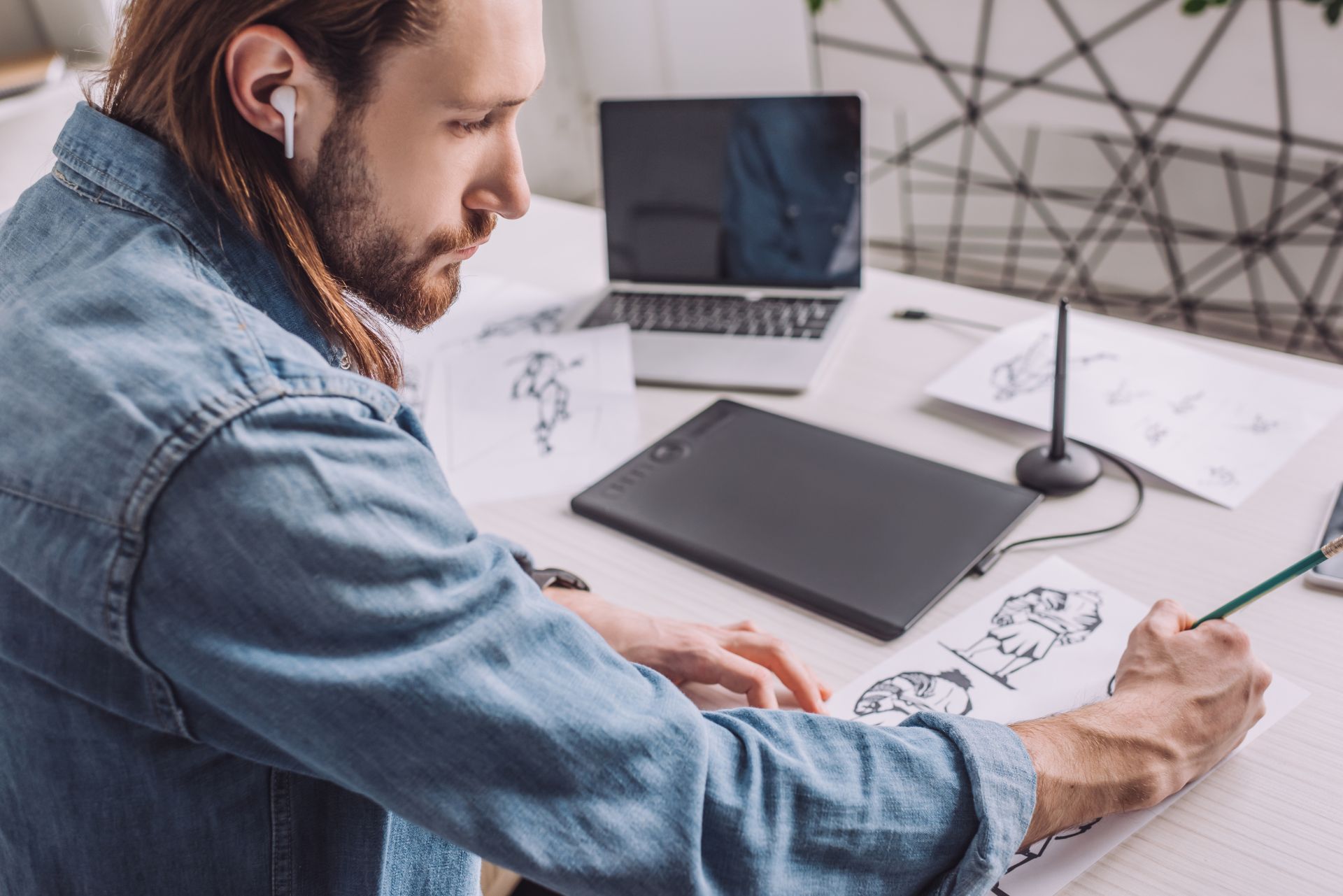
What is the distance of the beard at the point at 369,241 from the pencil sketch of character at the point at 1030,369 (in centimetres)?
62

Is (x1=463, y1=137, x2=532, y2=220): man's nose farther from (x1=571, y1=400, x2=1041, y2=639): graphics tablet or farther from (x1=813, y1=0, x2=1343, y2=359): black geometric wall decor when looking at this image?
(x1=813, y1=0, x2=1343, y2=359): black geometric wall decor

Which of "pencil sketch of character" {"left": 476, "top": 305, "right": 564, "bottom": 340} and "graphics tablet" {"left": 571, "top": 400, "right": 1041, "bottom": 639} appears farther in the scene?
"pencil sketch of character" {"left": 476, "top": 305, "right": 564, "bottom": 340}

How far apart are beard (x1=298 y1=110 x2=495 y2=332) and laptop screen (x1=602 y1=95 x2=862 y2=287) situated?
608mm

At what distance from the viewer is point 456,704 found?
0.48 metres

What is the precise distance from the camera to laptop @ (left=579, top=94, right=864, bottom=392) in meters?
1.26

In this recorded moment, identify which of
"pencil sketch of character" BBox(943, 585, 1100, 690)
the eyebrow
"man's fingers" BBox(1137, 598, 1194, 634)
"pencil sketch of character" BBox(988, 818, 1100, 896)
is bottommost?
"pencil sketch of character" BBox(988, 818, 1100, 896)

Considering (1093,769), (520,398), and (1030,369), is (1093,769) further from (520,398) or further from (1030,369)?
(520,398)

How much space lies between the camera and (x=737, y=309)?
1.30 meters

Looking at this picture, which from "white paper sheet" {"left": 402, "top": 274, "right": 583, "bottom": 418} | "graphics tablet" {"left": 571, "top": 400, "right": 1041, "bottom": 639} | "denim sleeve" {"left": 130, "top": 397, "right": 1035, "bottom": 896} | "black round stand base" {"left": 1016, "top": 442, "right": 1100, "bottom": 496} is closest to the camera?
"denim sleeve" {"left": 130, "top": 397, "right": 1035, "bottom": 896}

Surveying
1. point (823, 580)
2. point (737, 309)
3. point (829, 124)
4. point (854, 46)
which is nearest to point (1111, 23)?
point (854, 46)

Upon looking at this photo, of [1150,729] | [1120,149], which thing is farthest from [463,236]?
[1120,149]

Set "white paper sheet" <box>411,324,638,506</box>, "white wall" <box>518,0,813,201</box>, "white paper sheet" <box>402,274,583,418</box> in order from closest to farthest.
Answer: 1. "white paper sheet" <box>411,324,638,506</box>
2. "white paper sheet" <box>402,274,583,418</box>
3. "white wall" <box>518,0,813,201</box>

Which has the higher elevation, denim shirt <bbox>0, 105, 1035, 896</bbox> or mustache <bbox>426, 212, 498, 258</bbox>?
mustache <bbox>426, 212, 498, 258</bbox>

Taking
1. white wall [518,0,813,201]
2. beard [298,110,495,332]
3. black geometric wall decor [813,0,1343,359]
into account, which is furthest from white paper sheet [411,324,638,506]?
black geometric wall decor [813,0,1343,359]
